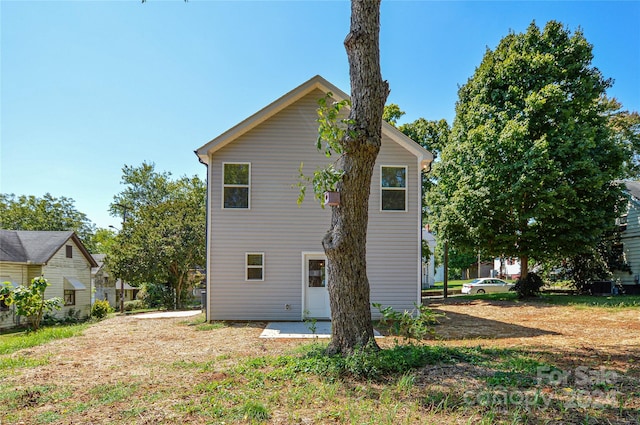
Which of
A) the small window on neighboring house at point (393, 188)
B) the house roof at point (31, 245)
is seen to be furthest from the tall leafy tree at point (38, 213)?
the small window on neighboring house at point (393, 188)

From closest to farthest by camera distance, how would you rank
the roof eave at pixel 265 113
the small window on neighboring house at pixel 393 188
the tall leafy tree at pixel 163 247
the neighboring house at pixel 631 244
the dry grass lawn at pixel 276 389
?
the dry grass lawn at pixel 276 389, the roof eave at pixel 265 113, the small window on neighboring house at pixel 393 188, the neighboring house at pixel 631 244, the tall leafy tree at pixel 163 247

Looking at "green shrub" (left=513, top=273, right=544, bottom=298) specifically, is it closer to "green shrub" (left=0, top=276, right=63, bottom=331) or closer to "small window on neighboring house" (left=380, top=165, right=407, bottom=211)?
"small window on neighboring house" (left=380, top=165, right=407, bottom=211)

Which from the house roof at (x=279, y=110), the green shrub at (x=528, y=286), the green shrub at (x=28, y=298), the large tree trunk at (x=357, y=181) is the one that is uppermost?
the house roof at (x=279, y=110)

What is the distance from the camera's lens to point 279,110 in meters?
10.4

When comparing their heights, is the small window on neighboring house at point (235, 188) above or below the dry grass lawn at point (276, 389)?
above

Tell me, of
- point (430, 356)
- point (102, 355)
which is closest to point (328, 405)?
point (430, 356)

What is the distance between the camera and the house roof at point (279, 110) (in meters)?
10.0

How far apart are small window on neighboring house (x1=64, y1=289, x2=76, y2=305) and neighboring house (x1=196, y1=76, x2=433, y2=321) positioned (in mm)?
13985

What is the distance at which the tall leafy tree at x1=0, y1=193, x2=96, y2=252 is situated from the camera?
34.8 m

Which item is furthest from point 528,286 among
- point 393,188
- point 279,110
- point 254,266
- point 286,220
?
point 279,110

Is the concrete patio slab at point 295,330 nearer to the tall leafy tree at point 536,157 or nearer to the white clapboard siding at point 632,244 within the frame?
the tall leafy tree at point 536,157

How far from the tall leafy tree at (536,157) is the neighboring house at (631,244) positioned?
314 cm

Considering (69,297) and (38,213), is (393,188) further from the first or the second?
(38,213)

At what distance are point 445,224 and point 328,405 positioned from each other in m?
15.0
